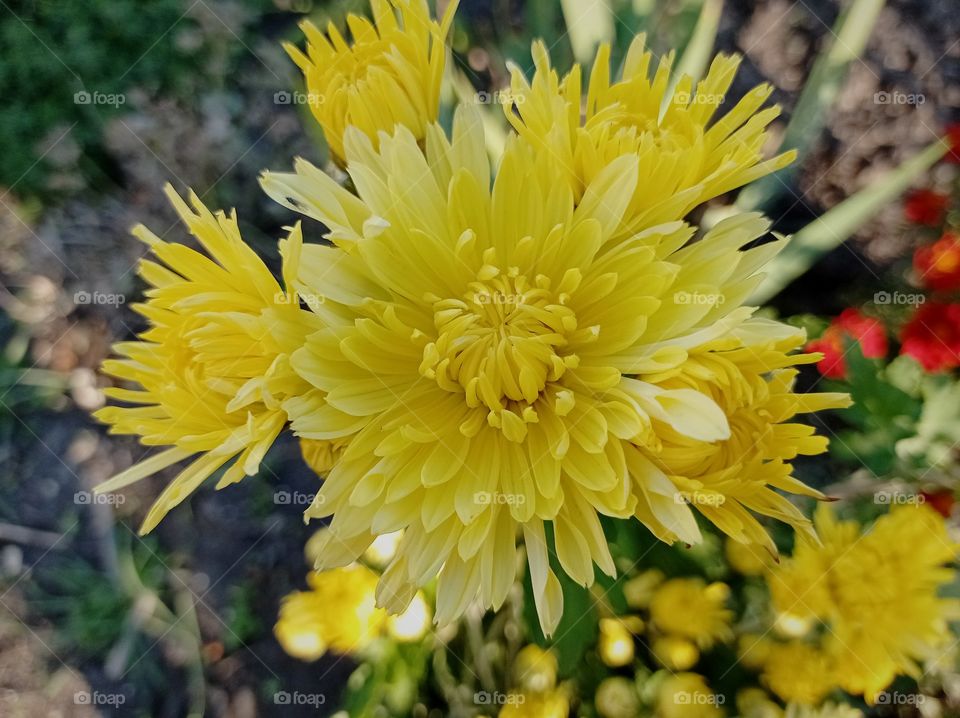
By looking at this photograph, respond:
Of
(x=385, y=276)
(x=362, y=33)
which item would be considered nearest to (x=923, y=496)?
(x=385, y=276)

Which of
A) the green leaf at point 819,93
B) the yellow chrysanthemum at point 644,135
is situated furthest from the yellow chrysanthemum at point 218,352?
the green leaf at point 819,93

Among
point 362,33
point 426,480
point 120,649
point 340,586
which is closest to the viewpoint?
point 426,480

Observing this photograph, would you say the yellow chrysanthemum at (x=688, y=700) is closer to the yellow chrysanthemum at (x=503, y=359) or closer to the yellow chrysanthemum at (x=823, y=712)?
the yellow chrysanthemum at (x=823, y=712)

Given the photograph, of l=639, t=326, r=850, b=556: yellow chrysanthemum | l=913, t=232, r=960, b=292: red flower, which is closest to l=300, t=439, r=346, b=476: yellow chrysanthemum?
l=639, t=326, r=850, b=556: yellow chrysanthemum

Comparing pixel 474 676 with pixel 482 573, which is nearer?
pixel 482 573

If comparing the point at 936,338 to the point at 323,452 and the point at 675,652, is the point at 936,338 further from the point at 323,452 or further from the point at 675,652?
the point at 323,452

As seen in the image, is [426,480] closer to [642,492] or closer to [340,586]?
[642,492]
